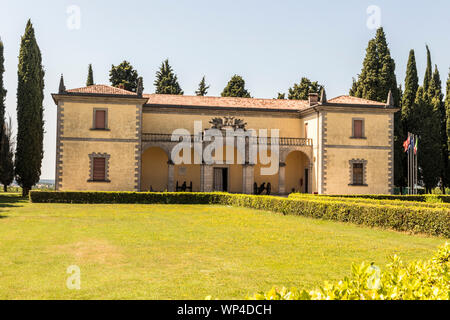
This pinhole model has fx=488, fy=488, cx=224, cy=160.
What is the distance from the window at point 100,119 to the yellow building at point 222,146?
0.07m

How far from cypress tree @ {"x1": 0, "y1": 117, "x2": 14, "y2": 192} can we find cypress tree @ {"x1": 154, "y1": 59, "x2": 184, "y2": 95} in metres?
22.5

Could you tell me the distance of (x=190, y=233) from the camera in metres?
14.7

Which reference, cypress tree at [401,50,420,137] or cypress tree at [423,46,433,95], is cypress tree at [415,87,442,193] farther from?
cypress tree at [423,46,433,95]

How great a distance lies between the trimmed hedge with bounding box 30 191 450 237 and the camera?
15281 millimetres

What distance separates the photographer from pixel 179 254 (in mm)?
10758

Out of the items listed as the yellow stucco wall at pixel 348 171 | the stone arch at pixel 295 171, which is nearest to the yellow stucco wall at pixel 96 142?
the stone arch at pixel 295 171

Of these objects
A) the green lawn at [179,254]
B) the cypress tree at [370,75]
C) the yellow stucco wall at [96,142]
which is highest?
the cypress tree at [370,75]

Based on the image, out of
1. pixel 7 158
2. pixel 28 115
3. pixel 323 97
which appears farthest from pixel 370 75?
pixel 7 158

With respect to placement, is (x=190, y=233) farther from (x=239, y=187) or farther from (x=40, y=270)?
(x=239, y=187)

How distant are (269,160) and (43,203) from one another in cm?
1826

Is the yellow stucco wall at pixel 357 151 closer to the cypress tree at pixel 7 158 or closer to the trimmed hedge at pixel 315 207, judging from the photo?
the trimmed hedge at pixel 315 207

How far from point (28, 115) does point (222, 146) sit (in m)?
15.0

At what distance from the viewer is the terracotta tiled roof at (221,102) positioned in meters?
39.8
